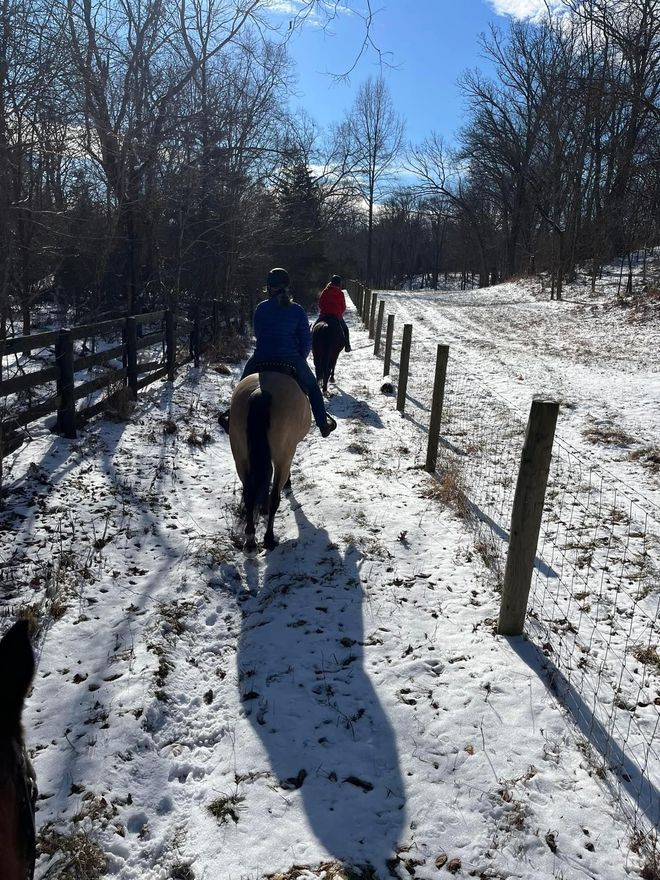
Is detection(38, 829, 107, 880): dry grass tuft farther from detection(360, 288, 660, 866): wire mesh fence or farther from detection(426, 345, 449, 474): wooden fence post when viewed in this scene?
detection(426, 345, 449, 474): wooden fence post

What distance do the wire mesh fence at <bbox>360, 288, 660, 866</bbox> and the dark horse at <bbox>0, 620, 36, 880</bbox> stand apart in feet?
8.40

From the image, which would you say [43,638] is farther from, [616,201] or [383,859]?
[616,201]

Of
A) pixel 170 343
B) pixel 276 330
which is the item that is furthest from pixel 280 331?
pixel 170 343

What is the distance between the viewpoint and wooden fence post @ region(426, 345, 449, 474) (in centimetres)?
723

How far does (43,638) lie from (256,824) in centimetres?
213

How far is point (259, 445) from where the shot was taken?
16.5ft

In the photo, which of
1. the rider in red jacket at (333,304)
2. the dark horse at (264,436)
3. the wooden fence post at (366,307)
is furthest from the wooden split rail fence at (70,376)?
the wooden fence post at (366,307)

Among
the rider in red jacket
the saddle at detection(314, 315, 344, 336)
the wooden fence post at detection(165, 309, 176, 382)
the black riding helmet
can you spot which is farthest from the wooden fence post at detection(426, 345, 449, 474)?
the wooden fence post at detection(165, 309, 176, 382)

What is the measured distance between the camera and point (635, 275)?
979 inches

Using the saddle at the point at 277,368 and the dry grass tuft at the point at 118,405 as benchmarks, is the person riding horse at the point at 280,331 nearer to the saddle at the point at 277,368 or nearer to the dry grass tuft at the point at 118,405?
the saddle at the point at 277,368

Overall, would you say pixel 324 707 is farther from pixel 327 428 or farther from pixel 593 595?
pixel 327 428

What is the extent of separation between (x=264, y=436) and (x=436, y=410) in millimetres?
2959

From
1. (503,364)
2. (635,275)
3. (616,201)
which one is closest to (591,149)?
(616,201)

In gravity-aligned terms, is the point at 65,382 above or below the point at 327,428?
above
